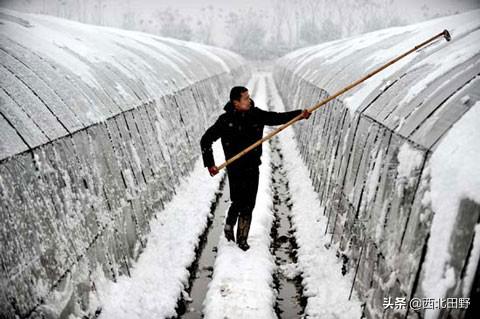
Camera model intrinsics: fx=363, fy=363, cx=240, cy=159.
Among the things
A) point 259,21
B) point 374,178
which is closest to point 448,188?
point 374,178

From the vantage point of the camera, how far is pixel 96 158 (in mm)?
5016

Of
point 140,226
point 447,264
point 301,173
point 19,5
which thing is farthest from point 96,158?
point 19,5

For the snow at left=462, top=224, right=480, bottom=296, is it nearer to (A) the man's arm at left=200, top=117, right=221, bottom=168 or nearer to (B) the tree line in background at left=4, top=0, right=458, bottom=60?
(A) the man's arm at left=200, top=117, right=221, bottom=168

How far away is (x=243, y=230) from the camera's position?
5918 millimetres

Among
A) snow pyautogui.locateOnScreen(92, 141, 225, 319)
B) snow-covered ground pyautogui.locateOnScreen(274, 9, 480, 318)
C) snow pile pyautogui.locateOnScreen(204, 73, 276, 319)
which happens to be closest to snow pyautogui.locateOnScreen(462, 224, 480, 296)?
snow-covered ground pyautogui.locateOnScreen(274, 9, 480, 318)

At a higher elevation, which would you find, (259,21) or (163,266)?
(259,21)

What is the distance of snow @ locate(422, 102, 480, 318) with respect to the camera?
8.51 feet

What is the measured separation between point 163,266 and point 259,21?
108968mm

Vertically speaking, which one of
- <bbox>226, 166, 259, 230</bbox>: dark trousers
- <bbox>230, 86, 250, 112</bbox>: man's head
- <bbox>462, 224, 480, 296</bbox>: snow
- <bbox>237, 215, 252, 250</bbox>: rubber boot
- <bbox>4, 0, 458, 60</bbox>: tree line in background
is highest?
<bbox>4, 0, 458, 60</bbox>: tree line in background

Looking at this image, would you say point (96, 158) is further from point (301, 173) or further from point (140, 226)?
point (301, 173)

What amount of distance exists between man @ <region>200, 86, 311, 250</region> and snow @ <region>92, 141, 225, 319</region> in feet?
4.69

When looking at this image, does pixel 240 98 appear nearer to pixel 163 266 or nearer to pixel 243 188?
pixel 243 188

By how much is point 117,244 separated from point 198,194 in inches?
137

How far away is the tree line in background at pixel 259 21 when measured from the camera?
240 feet
